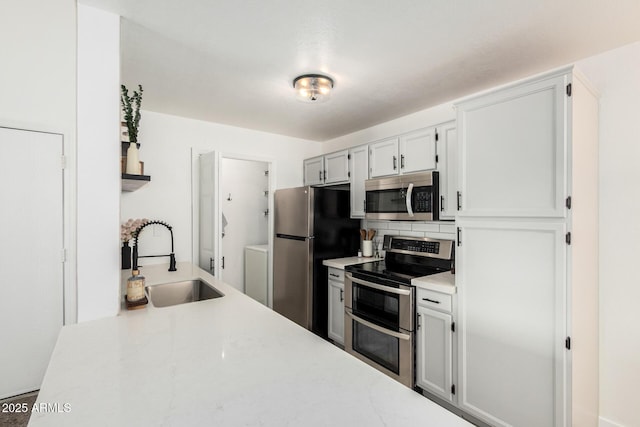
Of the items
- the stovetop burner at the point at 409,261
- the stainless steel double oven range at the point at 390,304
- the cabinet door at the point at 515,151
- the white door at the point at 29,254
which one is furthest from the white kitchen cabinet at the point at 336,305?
the white door at the point at 29,254

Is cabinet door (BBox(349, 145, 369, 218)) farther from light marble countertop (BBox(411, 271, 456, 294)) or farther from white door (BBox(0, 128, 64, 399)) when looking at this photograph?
white door (BBox(0, 128, 64, 399))

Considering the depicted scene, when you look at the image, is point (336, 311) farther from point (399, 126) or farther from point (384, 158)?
point (399, 126)

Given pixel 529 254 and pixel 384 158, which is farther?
pixel 384 158

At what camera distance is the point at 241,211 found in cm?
426

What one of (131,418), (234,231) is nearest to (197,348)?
(131,418)

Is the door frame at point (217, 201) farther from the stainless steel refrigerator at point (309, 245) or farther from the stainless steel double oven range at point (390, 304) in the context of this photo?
the stainless steel double oven range at point (390, 304)

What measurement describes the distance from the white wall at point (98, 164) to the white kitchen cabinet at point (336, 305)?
1.97 m

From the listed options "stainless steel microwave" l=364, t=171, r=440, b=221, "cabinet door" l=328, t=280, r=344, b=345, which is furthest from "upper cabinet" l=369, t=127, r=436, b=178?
"cabinet door" l=328, t=280, r=344, b=345

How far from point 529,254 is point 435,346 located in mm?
926

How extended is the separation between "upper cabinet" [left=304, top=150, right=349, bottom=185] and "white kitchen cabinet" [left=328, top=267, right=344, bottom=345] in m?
1.09

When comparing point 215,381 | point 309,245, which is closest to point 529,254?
point 215,381

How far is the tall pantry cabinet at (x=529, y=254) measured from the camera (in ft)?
5.27

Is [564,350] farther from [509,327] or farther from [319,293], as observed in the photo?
[319,293]

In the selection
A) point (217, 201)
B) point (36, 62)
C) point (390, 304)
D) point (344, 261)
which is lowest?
point (390, 304)
